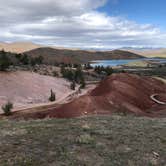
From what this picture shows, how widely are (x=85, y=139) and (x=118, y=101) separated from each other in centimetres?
2315

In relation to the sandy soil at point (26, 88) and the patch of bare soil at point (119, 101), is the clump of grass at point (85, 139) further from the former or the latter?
the sandy soil at point (26, 88)

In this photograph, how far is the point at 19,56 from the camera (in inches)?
2837

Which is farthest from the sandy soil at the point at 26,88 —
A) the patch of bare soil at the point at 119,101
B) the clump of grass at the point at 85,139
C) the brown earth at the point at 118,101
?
the clump of grass at the point at 85,139

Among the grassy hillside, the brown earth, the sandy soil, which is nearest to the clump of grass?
the grassy hillside

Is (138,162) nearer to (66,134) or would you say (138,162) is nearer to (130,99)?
(66,134)

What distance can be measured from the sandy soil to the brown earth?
8.19 metres

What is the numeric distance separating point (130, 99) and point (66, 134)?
2732cm

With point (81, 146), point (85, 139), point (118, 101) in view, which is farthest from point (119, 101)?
point (81, 146)

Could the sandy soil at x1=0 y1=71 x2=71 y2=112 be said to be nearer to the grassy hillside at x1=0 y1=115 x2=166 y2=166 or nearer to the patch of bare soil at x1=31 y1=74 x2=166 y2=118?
the patch of bare soil at x1=31 y1=74 x2=166 y2=118

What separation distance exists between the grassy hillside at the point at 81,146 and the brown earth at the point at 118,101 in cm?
1295

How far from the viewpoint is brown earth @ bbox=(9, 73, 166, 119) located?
2595cm

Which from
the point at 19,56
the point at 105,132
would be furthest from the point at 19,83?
the point at 105,132

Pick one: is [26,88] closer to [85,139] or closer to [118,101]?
[118,101]

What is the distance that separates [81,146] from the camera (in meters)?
8.96
